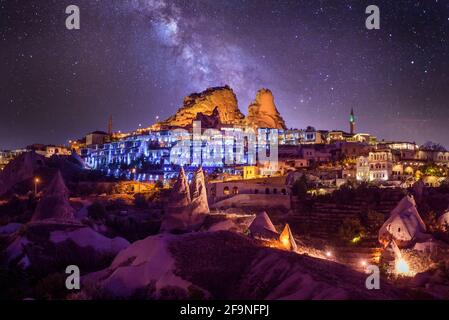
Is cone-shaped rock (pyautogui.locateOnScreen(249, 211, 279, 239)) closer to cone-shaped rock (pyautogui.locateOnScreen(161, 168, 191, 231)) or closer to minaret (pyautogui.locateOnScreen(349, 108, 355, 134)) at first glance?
cone-shaped rock (pyautogui.locateOnScreen(161, 168, 191, 231))

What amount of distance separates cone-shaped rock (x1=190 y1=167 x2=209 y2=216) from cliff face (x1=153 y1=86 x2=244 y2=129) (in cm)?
5361

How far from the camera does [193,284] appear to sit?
30.7 ft

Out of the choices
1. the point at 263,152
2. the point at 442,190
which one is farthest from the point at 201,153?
the point at 442,190

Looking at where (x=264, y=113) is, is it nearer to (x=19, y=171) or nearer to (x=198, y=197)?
(x=19, y=171)

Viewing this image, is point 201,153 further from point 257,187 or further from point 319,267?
point 319,267

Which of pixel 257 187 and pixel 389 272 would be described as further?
pixel 257 187

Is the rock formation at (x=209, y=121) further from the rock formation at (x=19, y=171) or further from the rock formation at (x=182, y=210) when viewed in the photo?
the rock formation at (x=182, y=210)

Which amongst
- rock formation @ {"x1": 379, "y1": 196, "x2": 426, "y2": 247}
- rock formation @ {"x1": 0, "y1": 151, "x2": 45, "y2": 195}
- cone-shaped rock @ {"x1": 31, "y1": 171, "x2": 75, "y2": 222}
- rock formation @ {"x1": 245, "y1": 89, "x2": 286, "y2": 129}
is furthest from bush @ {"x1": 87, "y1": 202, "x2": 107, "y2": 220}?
rock formation @ {"x1": 245, "y1": 89, "x2": 286, "y2": 129}

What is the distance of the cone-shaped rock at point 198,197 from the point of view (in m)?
24.2

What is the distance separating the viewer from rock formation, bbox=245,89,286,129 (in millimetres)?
80338

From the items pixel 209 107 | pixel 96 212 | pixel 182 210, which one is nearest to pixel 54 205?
pixel 182 210

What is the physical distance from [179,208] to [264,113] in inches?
2345

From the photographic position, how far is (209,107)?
272ft

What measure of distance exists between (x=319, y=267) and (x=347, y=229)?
1720cm
